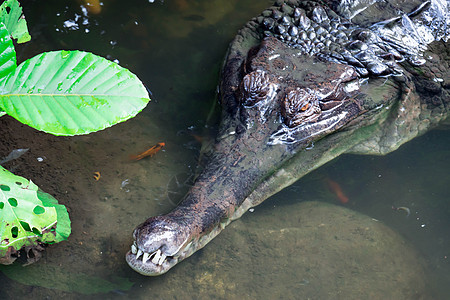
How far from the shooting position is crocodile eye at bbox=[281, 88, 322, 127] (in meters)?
3.18

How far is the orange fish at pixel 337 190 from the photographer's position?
340 cm

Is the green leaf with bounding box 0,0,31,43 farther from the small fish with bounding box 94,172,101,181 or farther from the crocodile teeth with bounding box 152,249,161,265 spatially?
the crocodile teeth with bounding box 152,249,161,265

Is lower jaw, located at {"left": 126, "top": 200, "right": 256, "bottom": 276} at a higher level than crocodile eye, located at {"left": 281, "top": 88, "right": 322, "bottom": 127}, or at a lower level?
lower

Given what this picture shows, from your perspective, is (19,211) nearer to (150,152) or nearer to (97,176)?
(97,176)

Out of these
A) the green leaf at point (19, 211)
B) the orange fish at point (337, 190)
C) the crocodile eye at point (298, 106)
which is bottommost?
the orange fish at point (337, 190)

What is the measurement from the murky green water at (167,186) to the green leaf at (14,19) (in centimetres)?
84

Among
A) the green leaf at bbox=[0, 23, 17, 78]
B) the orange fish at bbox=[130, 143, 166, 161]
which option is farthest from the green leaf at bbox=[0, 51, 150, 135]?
the orange fish at bbox=[130, 143, 166, 161]

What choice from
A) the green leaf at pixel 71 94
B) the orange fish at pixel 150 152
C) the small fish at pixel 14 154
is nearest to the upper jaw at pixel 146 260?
the green leaf at pixel 71 94

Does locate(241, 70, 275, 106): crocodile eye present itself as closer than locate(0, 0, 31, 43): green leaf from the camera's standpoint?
No

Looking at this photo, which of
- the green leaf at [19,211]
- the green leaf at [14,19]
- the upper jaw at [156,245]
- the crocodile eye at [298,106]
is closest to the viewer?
the green leaf at [19,211]

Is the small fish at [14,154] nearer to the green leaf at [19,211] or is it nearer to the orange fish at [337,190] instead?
the green leaf at [19,211]

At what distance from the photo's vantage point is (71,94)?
80.4 inches

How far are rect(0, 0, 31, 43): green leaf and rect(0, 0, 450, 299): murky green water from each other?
0.84 meters

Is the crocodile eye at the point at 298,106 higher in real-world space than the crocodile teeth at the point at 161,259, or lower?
higher
